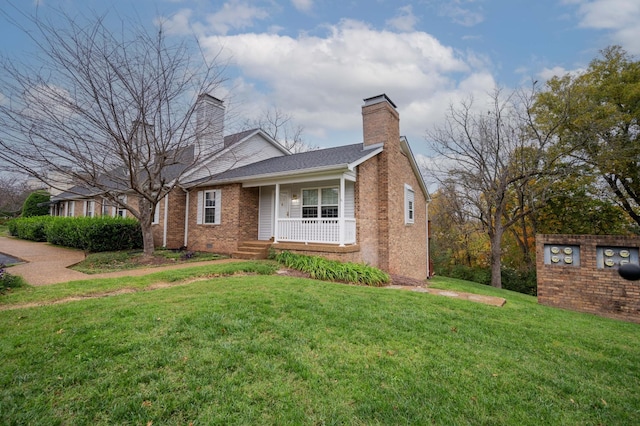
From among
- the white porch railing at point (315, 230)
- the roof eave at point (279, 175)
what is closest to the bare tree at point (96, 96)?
the roof eave at point (279, 175)

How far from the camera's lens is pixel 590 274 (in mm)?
7320

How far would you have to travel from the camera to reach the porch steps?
36.2 ft

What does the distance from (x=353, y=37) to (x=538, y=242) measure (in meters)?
9.55

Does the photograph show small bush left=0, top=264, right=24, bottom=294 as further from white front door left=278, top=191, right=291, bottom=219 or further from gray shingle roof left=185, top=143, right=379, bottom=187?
white front door left=278, top=191, right=291, bottom=219

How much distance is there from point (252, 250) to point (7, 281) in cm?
655

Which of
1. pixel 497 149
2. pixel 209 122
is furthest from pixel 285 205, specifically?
pixel 497 149

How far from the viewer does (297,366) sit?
315 cm

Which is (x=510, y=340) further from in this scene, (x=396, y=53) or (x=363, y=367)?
(x=396, y=53)

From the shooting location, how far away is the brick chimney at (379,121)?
1170cm

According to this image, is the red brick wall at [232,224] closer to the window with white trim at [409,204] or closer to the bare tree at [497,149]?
the window with white trim at [409,204]

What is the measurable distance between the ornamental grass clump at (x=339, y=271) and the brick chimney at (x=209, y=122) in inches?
232

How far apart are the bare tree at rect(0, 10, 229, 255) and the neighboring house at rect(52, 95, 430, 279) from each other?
1.33 m

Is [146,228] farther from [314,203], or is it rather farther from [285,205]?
[314,203]

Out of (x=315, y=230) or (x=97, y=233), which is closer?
(x=315, y=230)
